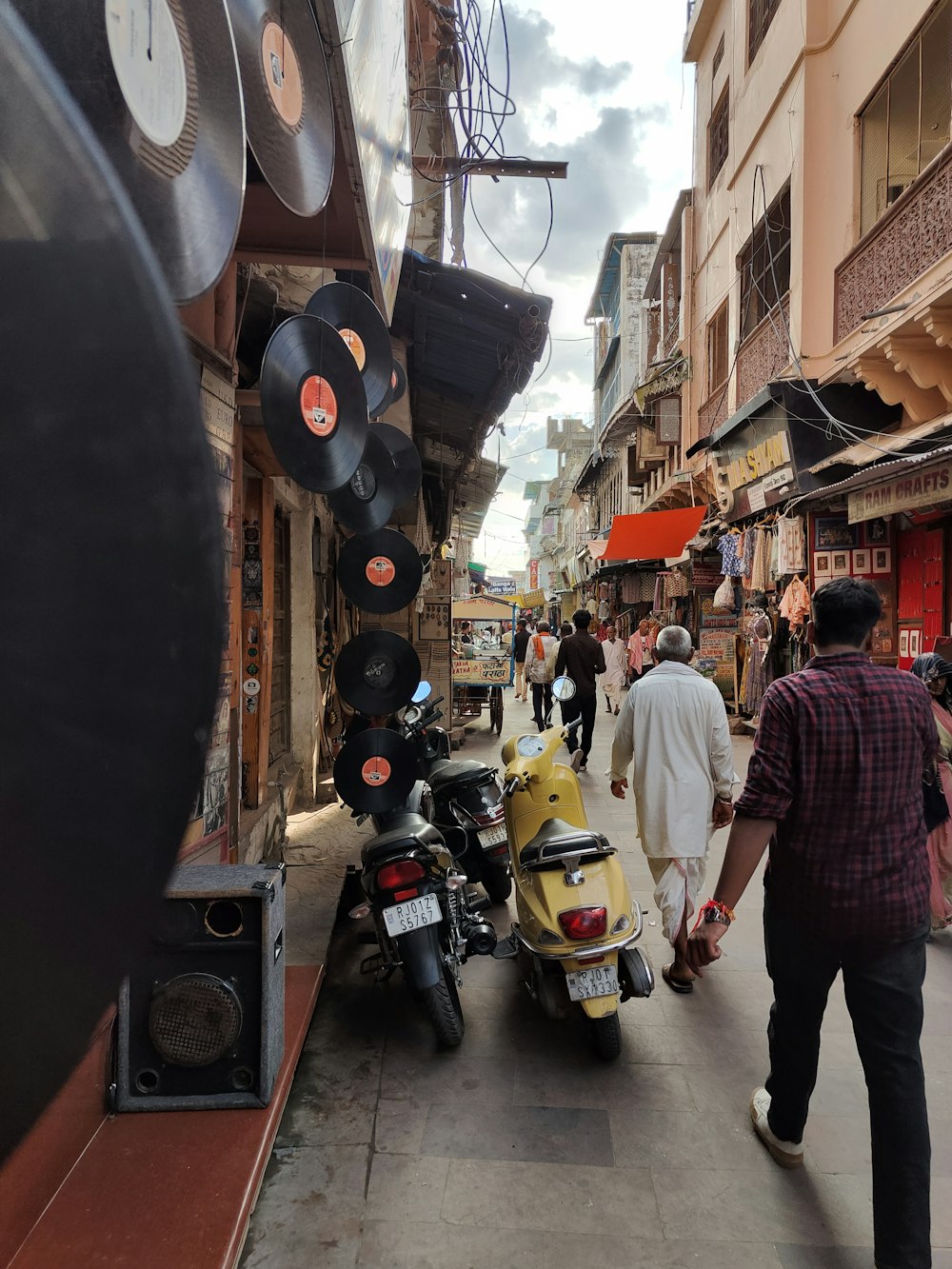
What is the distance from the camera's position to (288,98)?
220 centimetres

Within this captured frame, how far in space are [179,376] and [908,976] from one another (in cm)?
266

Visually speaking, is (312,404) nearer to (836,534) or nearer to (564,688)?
(564,688)

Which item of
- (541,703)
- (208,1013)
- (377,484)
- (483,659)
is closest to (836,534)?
(541,703)

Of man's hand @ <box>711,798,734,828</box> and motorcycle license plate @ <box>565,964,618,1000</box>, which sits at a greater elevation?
man's hand @ <box>711,798,734,828</box>

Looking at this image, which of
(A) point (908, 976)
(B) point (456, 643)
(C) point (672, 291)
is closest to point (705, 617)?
(B) point (456, 643)

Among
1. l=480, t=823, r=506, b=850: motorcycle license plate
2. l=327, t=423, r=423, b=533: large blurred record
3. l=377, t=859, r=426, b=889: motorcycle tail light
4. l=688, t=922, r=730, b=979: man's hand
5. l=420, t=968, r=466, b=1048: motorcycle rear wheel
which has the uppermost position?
l=327, t=423, r=423, b=533: large blurred record

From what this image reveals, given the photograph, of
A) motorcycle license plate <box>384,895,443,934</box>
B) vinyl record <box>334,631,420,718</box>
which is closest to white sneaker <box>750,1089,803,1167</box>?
motorcycle license plate <box>384,895,443,934</box>

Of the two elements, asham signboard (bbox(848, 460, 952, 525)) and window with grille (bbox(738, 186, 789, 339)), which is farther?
window with grille (bbox(738, 186, 789, 339))

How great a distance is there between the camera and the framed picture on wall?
930cm

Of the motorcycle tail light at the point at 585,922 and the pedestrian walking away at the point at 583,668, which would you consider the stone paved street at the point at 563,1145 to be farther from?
the pedestrian walking away at the point at 583,668

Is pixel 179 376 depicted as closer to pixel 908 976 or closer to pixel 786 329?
pixel 908 976

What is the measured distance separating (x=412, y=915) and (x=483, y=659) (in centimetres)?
971

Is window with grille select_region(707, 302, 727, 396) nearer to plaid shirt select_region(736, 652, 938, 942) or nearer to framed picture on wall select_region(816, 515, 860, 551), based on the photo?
framed picture on wall select_region(816, 515, 860, 551)

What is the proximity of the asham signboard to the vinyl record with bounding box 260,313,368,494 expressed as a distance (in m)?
4.70
